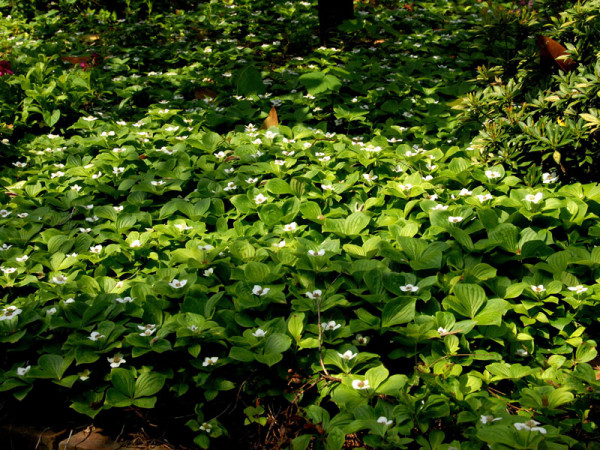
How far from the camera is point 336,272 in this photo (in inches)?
92.9

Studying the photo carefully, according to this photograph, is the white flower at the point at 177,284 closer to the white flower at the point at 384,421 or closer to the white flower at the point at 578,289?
the white flower at the point at 384,421

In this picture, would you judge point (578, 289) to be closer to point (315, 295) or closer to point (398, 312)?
point (398, 312)

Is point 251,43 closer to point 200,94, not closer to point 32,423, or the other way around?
point 200,94

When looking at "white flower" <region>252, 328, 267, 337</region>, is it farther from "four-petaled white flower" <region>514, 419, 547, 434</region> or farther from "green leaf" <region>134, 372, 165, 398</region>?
"four-petaled white flower" <region>514, 419, 547, 434</region>

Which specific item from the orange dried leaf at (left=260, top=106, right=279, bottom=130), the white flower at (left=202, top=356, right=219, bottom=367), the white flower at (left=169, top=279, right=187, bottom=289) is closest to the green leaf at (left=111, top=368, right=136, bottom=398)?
the white flower at (left=202, top=356, right=219, bottom=367)

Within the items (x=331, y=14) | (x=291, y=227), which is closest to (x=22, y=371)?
(x=291, y=227)

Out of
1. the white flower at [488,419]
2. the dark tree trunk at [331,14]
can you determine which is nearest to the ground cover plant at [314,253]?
the white flower at [488,419]

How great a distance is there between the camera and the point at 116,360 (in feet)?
6.46

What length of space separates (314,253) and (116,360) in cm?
95

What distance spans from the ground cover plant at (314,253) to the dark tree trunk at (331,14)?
1.30 m

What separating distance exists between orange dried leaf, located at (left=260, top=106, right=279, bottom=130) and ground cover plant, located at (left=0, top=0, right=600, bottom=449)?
0.06ft

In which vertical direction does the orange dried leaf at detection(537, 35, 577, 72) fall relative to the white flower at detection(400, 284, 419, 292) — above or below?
above

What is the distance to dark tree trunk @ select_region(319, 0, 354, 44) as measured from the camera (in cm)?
564

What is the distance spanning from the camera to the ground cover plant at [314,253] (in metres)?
1.89
